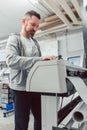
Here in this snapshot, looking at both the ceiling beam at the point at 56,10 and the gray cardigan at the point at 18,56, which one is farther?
the ceiling beam at the point at 56,10

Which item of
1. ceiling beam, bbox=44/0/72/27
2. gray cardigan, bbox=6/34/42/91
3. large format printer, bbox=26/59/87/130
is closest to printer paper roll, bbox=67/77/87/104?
large format printer, bbox=26/59/87/130

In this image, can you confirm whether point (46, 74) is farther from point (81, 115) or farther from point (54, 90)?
point (81, 115)

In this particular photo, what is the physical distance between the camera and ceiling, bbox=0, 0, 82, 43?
121 inches

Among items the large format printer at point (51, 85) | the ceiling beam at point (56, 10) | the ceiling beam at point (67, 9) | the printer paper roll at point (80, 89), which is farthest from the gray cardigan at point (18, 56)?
the ceiling beam at point (67, 9)

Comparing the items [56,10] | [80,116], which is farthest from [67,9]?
[80,116]

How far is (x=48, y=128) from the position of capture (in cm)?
90

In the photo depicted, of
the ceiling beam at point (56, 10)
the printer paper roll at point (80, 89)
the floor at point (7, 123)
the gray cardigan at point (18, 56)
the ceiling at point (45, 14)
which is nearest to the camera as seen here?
the printer paper roll at point (80, 89)

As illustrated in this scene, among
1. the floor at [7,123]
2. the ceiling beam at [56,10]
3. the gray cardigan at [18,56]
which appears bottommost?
the floor at [7,123]

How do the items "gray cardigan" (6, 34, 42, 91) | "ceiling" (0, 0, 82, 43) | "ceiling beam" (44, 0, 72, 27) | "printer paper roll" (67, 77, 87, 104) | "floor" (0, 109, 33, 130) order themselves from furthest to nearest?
"ceiling" (0, 0, 82, 43), "floor" (0, 109, 33, 130), "ceiling beam" (44, 0, 72, 27), "gray cardigan" (6, 34, 42, 91), "printer paper roll" (67, 77, 87, 104)

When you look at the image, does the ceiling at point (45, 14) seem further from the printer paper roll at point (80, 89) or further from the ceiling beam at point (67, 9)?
the printer paper roll at point (80, 89)

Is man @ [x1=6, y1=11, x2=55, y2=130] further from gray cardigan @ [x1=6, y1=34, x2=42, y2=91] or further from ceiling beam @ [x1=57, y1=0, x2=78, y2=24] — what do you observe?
ceiling beam @ [x1=57, y1=0, x2=78, y2=24]

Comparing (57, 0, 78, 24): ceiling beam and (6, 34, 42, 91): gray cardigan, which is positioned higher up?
(57, 0, 78, 24): ceiling beam

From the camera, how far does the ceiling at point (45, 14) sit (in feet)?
10.1

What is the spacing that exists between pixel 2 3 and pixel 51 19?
1.04 m
